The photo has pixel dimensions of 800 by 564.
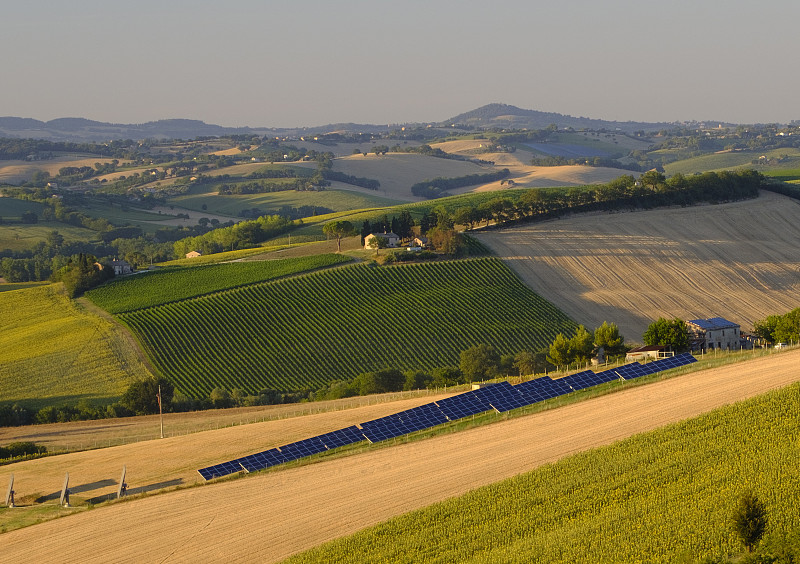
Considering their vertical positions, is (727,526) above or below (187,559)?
above

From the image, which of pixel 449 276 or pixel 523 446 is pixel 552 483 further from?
pixel 449 276

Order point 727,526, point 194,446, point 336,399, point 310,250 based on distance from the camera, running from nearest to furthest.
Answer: point 727,526 < point 194,446 < point 336,399 < point 310,250

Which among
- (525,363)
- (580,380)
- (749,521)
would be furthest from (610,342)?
(749,521)

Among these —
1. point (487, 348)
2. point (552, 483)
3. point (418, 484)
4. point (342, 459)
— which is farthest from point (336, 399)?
point (552, 483)

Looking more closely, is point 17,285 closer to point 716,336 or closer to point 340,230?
point 340,230

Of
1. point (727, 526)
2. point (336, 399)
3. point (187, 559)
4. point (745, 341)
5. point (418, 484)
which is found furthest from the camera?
point (745, 341)
